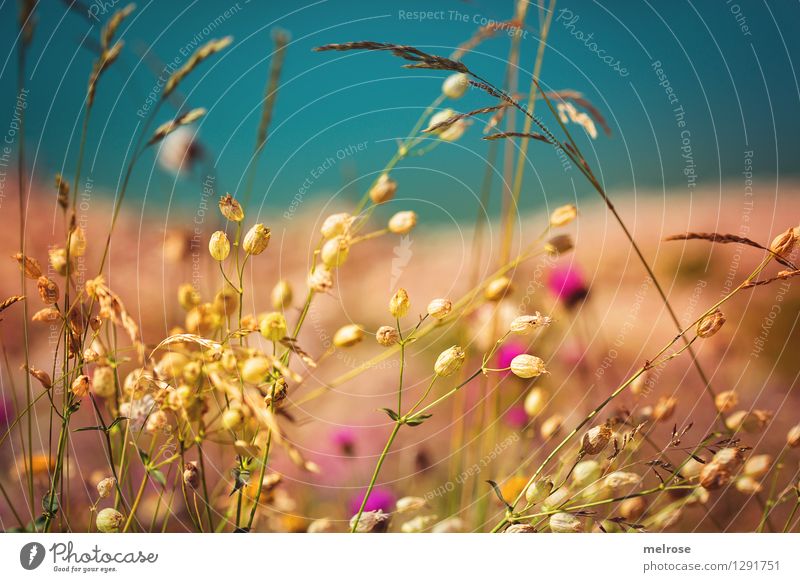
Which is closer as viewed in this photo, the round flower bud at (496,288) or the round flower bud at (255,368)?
the round flower bud at (255,368)

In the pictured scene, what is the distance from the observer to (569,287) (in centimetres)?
64

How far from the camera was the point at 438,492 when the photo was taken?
0.63 meters

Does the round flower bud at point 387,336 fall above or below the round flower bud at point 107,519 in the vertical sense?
above

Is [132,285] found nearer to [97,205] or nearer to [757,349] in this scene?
[97,205]

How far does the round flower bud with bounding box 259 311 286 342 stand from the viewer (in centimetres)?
35

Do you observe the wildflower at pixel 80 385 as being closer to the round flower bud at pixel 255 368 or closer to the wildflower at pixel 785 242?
the round flower bud at pixel 255 368

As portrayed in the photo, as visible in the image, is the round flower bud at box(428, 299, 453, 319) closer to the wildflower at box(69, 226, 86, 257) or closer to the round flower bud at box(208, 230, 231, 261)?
the round flower bud at box(208, 230, 231, 261)

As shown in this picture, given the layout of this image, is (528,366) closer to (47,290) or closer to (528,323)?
(528,323)

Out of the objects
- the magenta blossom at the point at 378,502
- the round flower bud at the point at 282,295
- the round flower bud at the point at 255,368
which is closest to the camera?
the round flower bud at the point at 255,368
